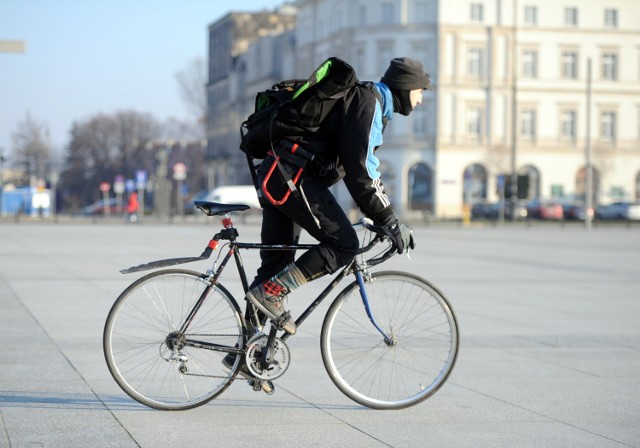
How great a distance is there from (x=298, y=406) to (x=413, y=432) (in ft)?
2.96

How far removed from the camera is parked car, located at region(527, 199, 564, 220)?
2958 inches

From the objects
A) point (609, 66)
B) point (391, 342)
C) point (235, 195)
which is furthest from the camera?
point (609, 66)

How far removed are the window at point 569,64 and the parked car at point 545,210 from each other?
687 inches

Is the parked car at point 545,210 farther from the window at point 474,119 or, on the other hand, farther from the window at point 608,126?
the window at point 608,126

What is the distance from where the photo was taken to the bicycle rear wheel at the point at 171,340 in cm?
652

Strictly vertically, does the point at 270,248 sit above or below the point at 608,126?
below

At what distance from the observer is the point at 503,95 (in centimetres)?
8975

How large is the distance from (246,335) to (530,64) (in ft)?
281

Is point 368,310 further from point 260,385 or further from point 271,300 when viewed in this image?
point 260,385

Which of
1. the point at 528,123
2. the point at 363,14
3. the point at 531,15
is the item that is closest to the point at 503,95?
the point at 528,123

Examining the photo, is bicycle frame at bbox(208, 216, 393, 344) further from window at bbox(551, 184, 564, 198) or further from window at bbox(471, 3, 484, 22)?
window at bbox(551, 184, 564, 198)

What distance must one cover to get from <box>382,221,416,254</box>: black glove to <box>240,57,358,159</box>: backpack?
0.64 meters

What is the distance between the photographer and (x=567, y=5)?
89562 mm

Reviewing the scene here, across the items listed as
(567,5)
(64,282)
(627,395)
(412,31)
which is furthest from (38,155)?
(627,395)
